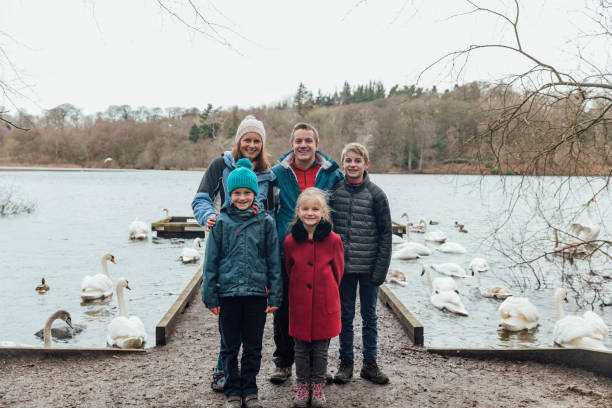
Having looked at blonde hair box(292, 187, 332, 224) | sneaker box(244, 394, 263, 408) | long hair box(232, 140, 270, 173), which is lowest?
sneaker box(244, 394, 263, 408)

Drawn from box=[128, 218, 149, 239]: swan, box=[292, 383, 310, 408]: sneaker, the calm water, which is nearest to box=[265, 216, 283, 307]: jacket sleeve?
box=[292, 383, 310, 408]: sneaker

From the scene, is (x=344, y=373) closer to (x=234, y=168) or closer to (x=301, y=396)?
(x=301, y=396)

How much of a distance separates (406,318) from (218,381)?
2.63m

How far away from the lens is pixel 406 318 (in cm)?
554

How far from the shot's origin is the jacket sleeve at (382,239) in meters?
3.71

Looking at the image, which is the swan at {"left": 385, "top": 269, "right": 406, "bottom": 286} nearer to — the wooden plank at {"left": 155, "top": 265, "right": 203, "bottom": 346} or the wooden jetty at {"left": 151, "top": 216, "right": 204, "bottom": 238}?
the wooden plank at {"left": 155, "top": 265, "right": 203, "bottom": 346}

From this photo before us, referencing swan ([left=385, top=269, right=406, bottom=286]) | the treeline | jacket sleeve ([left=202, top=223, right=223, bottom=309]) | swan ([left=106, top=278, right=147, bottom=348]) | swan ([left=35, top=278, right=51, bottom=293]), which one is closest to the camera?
jacket sleeve ([left=202, top=223, right=223, bottom=309])

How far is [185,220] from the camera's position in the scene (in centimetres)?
1938

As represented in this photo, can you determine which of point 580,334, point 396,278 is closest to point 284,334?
point 580,334

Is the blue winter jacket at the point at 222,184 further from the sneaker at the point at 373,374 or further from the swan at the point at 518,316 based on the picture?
the swan at the point at 518,316

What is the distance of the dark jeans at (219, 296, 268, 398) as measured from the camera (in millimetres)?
3279

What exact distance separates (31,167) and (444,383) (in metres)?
78.3

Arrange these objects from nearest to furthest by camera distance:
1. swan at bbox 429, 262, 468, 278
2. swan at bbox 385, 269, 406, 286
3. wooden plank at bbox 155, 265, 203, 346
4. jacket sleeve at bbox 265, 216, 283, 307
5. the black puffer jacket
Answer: jacket sleeve at bbox 265, 216, 283, 307 → the black puffer jacket → wooden plank at bbox 155, 265, 203, 346 → swan at bbox 385, 269, 406, 286 → swan at bbox 429, 262, 468, 278

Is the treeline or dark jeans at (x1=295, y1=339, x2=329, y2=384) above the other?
the treeline
